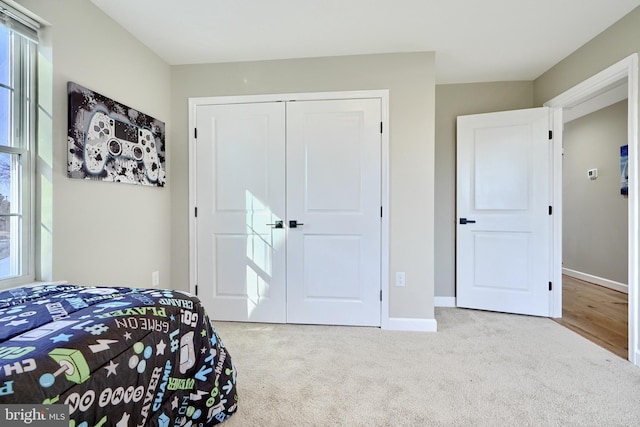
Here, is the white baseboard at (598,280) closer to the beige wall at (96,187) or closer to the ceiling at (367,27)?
the ceiling at (367,27)

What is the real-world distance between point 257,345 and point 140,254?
3.77ft

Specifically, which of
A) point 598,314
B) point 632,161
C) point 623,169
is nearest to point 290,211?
point 632,161

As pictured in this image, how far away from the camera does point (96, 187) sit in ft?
6.66

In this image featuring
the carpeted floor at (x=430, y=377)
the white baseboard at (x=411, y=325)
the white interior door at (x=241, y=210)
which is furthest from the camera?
the white interior door at (x=241, y=210)

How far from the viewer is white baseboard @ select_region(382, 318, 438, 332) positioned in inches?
101

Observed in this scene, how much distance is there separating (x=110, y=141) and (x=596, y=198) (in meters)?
5.45

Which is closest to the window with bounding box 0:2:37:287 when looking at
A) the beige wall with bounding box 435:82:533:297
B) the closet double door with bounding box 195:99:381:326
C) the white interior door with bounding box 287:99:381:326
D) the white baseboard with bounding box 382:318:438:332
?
the closet double door with bounding box 195:99:381:326

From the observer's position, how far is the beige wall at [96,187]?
1.76 m

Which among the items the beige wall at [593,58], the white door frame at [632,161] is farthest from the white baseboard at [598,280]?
the beige wall at [593,58]

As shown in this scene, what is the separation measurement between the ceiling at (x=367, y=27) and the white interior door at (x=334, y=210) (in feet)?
1.60

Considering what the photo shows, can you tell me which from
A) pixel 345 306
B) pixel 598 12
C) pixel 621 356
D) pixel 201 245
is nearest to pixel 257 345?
pixel 345 306

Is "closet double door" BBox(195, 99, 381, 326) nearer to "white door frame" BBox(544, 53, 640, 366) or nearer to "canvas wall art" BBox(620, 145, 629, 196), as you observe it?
"white door frame" BBox(544, 53, 640, 366)

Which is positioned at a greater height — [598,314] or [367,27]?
[367,27]

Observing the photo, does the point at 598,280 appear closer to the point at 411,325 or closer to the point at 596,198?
the point at 596,198
